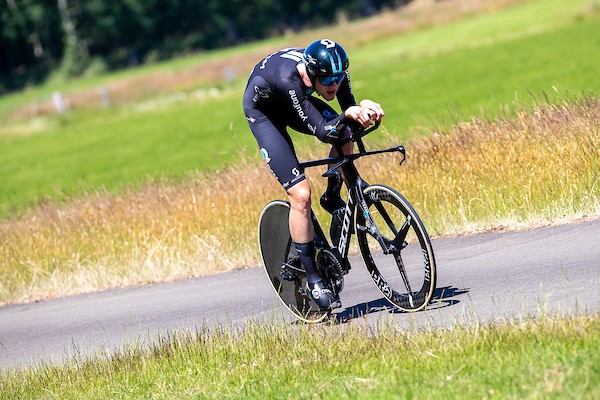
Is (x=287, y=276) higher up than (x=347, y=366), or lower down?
lower down

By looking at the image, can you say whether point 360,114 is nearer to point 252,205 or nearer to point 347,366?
point 347,366

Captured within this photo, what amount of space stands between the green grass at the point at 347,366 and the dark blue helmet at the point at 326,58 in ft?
5.41

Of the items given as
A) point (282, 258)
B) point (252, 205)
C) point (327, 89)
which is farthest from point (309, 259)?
point (252, 205)

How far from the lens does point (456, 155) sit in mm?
11156

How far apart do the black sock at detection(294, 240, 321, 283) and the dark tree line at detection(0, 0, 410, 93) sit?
89.2m

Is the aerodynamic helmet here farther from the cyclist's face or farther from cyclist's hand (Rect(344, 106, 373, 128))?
cyclist's hand (Rect(344, 106, 373, 128))

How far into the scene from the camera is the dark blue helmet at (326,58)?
715cm

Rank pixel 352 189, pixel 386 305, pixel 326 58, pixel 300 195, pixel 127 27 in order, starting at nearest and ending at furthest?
pixel 326 58, pixel 352 189, pixel 300 195, pixel 386 305, pixel 127 27

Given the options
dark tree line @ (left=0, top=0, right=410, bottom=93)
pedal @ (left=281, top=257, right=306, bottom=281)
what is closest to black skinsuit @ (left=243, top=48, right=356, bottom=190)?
pedal @ (left=281, top=257, right=306, bottom=281)

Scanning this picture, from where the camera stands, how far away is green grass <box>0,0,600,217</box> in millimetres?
27531

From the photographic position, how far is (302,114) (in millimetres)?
7379

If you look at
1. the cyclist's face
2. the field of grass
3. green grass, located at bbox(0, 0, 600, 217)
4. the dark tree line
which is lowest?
the dark tree line

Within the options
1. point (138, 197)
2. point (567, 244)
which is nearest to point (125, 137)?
point (138, 197)

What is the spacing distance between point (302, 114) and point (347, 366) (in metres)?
1.83
